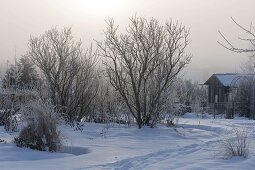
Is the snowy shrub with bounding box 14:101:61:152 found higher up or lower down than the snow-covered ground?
higher up

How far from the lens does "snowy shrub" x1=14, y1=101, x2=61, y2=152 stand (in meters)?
11.5

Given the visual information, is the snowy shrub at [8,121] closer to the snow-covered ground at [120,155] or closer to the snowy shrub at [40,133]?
the snow-covered ground at [120,155]

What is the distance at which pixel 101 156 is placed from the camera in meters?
10.7

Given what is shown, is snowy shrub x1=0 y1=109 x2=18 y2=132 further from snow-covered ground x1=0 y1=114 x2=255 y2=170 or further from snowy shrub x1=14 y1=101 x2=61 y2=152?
snowy shrub x1=14 y1=101 x2=61 y2=152

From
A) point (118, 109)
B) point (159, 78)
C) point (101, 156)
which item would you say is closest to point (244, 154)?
point (101, 156)

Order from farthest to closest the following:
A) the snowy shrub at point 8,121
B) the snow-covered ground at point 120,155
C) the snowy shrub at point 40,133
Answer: the snowy shrub at point 8,121 → the snowy shrub at point 40,133 → the snow-covered ground at point 120,155

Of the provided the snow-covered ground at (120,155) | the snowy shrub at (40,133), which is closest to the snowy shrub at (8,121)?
the snow-covered ground at (120,155)

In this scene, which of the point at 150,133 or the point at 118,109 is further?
the point at 118,109

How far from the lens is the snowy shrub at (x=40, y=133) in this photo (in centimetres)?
1152

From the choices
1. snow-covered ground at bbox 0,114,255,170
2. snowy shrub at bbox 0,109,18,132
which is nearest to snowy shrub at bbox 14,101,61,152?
snow-covered ground at bbox 0,114,255,170

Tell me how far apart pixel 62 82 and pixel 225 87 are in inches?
1390

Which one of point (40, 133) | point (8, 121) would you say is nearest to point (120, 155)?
point (40, 133)

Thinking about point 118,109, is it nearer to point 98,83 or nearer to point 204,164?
point 98,83

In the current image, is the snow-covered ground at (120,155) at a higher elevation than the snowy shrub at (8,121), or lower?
lower
